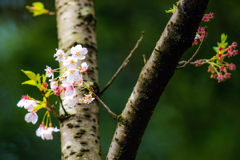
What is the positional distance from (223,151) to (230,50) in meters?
1.12

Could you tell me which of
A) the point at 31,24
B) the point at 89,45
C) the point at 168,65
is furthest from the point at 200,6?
the point at 31,24

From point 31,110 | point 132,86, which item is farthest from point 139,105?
point 132,86

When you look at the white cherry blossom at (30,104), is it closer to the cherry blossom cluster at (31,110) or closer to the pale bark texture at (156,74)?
the cherry blossom cluster at (31,110)

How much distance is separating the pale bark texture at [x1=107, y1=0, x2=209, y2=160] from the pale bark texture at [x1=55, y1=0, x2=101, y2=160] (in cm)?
8

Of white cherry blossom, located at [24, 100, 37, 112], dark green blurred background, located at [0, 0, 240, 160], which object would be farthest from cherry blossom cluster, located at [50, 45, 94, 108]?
dark green blurred background, located at [0, 0, 240, 160]

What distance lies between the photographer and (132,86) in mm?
1536

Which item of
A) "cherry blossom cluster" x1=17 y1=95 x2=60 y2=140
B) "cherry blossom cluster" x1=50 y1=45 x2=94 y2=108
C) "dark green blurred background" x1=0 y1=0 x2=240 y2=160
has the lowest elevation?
"cherry blossom cluster" x1=17 y1=95 x2=60 y2=140

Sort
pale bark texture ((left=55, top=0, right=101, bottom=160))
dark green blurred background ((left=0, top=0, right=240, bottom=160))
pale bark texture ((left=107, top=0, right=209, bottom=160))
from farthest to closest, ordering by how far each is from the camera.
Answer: dark green blurred background ((left=0, top=0, right=240, bottom=160)), pale bark texture ((left=55, top=0, right=101, bottom=160)), pale bark texture ((left=107, top=0, right=209, bottom=160))

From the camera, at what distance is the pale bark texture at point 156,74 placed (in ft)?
0.96

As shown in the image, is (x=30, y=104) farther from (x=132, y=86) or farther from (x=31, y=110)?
(x=132, y=86)

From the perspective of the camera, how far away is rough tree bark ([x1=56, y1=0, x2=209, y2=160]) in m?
0.30

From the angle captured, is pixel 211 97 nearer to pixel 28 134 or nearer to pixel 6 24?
pixel 28 134

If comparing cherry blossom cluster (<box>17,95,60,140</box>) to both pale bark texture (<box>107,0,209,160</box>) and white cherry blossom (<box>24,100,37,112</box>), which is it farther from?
pale bark texture (<box>107,0,209,160</box>)

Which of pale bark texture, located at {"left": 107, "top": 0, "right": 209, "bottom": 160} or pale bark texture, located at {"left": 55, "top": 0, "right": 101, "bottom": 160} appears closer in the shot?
pale bark texture, located at {"left": 107, "top": 0, "right": 209, "bottom": 160}
